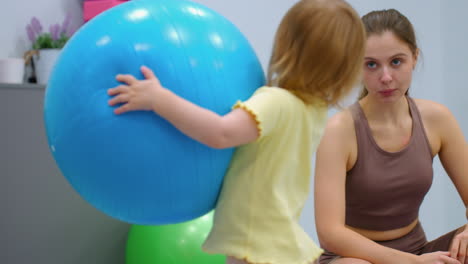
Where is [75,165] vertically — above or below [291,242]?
above

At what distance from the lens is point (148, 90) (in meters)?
1.21

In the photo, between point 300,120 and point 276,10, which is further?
point 276,10

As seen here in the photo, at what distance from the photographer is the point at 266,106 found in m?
1.26

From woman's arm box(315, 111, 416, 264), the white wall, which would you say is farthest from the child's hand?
the white wall

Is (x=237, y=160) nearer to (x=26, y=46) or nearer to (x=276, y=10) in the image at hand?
(x=26, y=46)

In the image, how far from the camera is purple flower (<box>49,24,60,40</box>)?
259 centimetres

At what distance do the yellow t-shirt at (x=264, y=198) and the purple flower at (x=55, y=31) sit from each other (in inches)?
59.7

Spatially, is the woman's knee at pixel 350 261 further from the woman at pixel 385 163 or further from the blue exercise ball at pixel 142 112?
the blue exercise ball at pixel 142 112

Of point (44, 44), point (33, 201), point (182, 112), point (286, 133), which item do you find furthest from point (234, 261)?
point (44, 44)

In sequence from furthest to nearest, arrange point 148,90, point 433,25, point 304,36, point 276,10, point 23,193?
point 433,25 < point 276,10 < point 23,193 < point 304,36 < point 148,90

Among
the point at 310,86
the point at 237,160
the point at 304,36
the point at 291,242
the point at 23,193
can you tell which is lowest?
the point at 23,193

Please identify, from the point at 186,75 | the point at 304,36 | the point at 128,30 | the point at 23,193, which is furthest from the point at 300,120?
the point at 23,193

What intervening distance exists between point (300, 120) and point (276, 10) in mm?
1988

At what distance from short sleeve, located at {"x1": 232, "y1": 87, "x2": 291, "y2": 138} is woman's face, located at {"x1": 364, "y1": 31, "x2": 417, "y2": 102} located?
1.99ft
